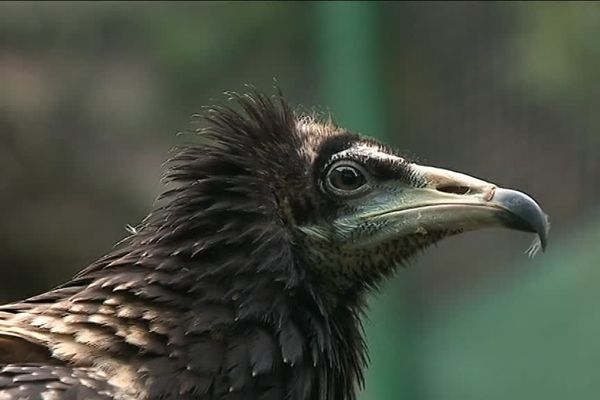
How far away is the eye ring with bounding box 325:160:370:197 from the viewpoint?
357cm

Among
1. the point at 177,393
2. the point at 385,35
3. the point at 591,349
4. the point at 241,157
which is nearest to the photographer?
the point at 177,393

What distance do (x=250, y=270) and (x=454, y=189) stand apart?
0.62m

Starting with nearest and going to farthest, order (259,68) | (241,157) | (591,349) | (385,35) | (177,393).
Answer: (177,393), (241,157), (591,349), (385,35), (259,68)

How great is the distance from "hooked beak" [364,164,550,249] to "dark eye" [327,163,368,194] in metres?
0.10

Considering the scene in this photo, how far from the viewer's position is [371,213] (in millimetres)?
3551

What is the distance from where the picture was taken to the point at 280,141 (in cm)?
362

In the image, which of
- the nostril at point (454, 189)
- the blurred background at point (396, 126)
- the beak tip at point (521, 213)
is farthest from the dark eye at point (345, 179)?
the blurred background at point (396, 126)

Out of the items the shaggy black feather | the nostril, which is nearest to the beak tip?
the nostril

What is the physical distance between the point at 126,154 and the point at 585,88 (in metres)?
3.06

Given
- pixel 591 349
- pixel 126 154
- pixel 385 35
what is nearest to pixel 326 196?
pixel 591 349

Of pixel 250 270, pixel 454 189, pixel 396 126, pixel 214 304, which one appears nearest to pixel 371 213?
pixel 454 189

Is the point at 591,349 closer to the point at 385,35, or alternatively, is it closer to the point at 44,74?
the point at 385,35

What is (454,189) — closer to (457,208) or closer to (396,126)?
(457,208)

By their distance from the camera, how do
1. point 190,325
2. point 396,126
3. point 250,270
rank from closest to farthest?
point 190,325 → point 250,270 → point 396,126
